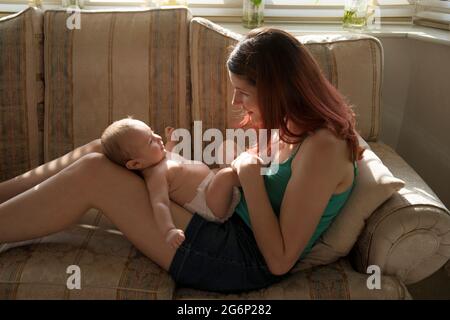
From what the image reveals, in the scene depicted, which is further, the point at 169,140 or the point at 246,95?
the point at 169,140

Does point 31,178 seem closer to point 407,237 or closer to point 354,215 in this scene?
point 354,215

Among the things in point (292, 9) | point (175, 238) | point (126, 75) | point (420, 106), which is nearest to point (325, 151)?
point (175, 238)

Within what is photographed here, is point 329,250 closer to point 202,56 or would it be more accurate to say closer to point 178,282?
point 178,282

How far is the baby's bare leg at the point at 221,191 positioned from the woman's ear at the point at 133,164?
0.74 ft

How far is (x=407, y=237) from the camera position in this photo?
1290 mm

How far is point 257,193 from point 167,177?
328 mm

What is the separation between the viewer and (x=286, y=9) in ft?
7.84

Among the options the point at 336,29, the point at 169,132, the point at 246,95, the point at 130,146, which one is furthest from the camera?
the point at 336,29

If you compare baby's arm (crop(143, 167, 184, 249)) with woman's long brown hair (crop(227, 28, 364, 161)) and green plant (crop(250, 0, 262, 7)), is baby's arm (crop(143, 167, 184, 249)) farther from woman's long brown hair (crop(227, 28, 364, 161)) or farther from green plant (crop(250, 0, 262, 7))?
green plant (crop(250, 0, 262, 7))

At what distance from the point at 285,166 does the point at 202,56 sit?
705 mm

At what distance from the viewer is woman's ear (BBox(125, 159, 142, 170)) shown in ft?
4.79

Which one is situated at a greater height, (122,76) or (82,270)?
(122,76)

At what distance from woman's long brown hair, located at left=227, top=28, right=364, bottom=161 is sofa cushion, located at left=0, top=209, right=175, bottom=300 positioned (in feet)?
1.78
